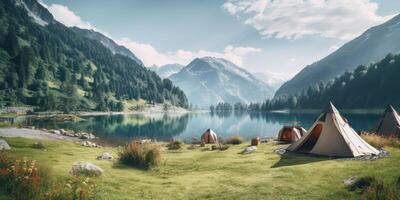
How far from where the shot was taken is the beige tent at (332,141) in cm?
2239

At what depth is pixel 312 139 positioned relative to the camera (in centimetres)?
2622

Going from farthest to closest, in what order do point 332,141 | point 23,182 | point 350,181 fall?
point 332,141, point 350,181, point 23,182

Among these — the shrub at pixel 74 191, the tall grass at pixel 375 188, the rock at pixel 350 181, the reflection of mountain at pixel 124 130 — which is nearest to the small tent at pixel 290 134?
the rock at pixel 350 181

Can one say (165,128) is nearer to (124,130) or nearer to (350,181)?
(124,130)

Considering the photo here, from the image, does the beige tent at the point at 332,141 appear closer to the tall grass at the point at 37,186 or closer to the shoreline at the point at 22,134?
the tall grass at the point at 37,186

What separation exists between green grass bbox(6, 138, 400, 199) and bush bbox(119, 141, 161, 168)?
584 mm

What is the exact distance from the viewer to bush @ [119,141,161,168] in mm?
19844

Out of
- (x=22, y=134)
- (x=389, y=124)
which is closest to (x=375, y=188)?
(x=389, y=124)

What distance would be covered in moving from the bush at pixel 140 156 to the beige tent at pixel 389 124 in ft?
92.1

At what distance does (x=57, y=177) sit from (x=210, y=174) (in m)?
8.25

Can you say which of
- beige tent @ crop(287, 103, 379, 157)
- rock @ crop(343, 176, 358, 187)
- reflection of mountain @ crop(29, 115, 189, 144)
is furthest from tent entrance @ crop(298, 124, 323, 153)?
reflection of mountain @ crop(29, 115, 189, 144)

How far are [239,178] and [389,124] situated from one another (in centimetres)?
Result: 2763

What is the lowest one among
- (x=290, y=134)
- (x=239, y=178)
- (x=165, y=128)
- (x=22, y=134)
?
(x=165, y=128)

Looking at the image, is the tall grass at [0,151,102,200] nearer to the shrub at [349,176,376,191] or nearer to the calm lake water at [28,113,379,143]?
the shrub at [349,176,376,191]
